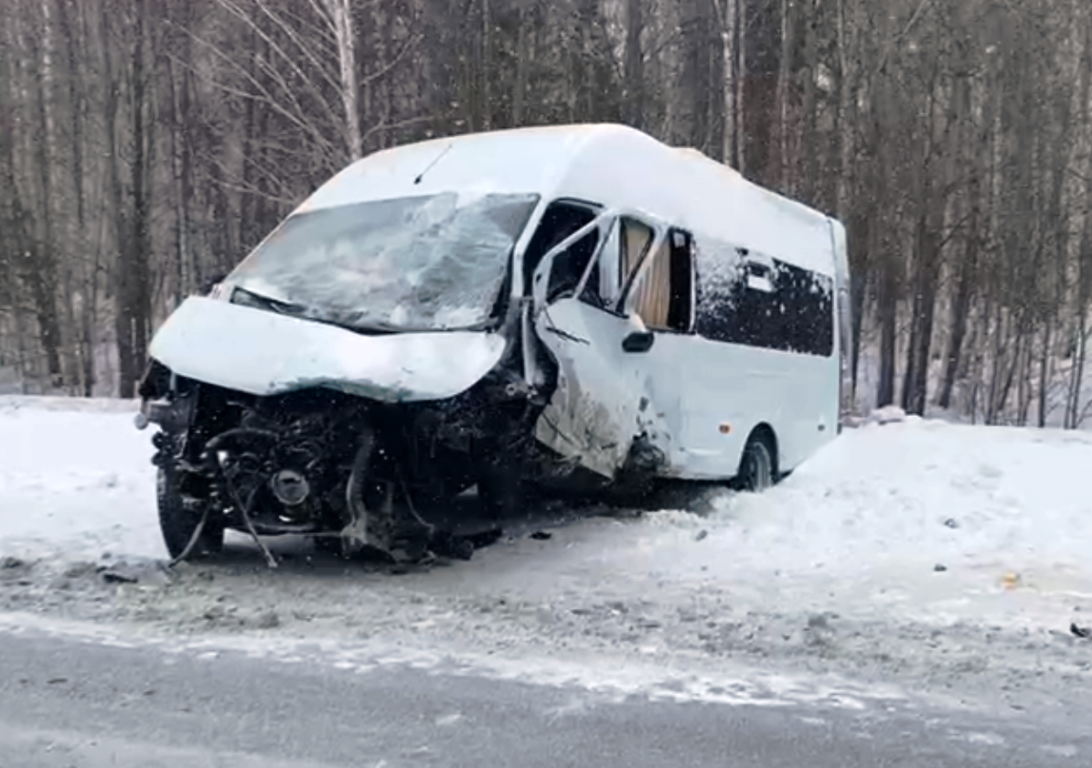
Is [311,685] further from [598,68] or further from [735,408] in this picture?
[598,68]

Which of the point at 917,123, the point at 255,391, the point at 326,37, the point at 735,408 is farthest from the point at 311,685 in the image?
the point at 917,123

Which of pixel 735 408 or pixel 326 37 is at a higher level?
pixel 326 37

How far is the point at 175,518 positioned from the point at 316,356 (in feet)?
5.11

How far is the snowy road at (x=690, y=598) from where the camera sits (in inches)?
196

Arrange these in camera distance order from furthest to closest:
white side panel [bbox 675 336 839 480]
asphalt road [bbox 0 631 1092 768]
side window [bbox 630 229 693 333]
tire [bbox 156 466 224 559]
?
white side panel [bbox 675 336 839 480] → side window [bbox 630 229 693 333] → tire [bbox 156 466 224 559] → asphalt road [bbox 0 631 1092 768]

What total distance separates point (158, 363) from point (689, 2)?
20.1 metres

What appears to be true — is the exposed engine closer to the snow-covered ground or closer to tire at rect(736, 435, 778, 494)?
the snow-covered ground

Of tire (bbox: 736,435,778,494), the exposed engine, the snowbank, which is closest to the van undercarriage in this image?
Result: the exposed engine

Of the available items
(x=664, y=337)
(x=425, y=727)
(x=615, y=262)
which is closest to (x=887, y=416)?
(x=664, y=337)

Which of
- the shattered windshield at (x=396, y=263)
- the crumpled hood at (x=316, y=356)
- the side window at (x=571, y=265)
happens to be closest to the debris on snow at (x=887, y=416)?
the side window at (x=571, y=265)

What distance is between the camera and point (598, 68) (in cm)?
2255

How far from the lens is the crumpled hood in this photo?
6.10 metres

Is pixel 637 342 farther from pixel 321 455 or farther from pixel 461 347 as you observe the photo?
pixel 321 455

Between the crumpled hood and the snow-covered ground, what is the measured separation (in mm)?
1183
